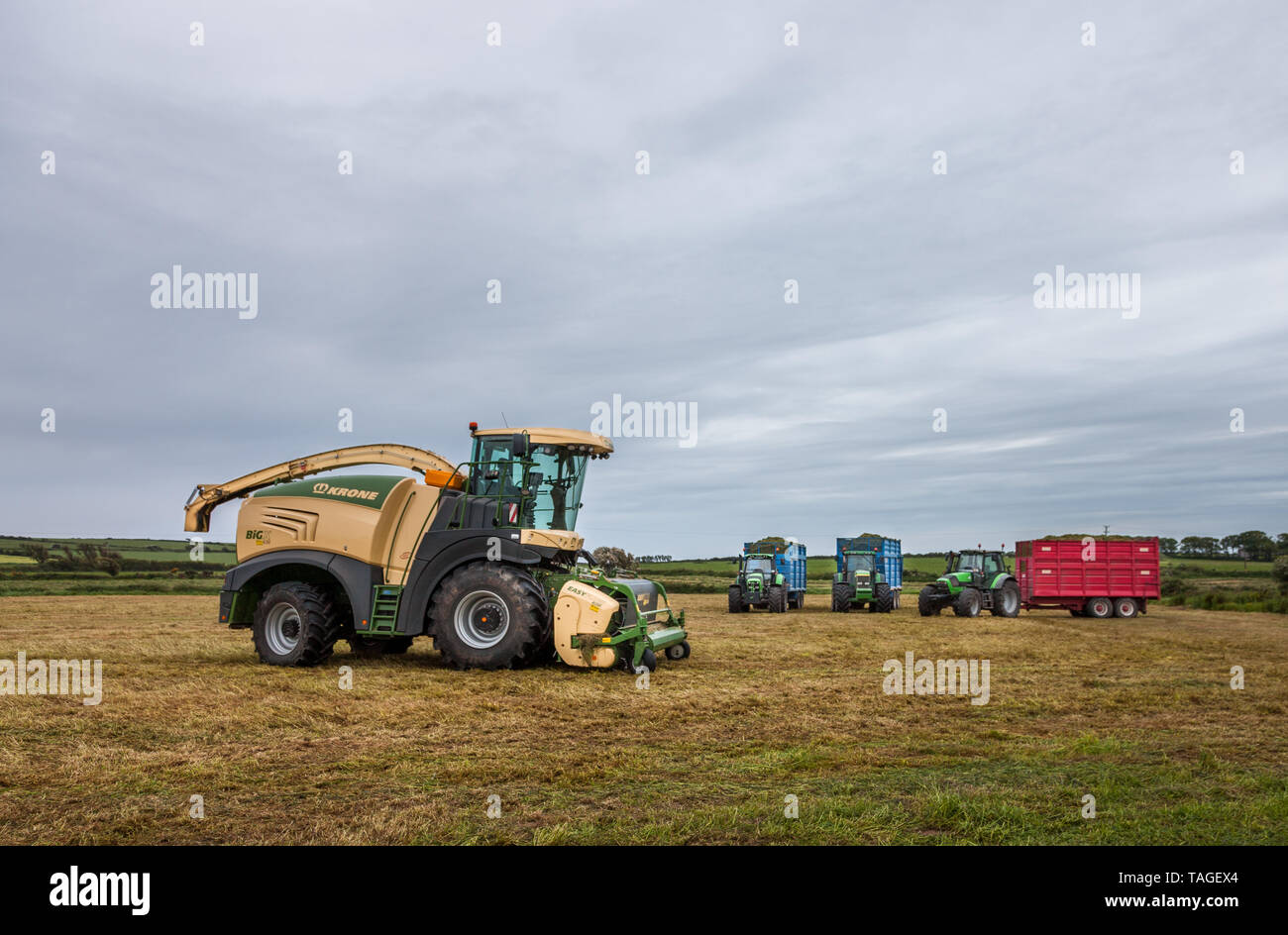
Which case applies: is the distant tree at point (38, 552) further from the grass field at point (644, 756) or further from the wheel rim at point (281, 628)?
the wheel rim at point (281, 628)

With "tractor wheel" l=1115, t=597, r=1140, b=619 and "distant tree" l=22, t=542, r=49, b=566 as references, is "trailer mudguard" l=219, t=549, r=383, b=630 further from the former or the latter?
"distant tree" l=22, t=542, r=49, b=566

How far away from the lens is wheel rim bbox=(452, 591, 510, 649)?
11547 millimetres

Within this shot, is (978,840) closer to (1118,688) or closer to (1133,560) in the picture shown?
(1118,688)

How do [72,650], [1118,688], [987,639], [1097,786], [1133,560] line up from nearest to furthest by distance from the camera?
[1097,786] < [1118,688] < [72,650] < [987,639] < [1133,560]

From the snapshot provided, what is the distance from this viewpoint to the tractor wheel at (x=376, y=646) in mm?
13680

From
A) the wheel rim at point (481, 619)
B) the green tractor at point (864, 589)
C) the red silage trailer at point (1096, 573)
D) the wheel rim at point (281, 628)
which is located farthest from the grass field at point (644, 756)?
the red silage trailer at point (1096, 573)

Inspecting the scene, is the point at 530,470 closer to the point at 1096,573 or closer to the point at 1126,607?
the point at 1096,573

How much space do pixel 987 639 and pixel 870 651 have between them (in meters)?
4.15

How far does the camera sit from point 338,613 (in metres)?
12.7

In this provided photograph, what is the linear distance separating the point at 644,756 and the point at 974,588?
22976 millimetres

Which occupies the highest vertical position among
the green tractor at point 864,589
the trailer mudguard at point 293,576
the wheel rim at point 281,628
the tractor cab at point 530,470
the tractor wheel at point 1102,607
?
the tractor cab at point 530,470

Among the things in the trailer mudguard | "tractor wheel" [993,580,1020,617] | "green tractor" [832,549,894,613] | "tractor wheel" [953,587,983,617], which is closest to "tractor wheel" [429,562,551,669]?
the trailer mudguard

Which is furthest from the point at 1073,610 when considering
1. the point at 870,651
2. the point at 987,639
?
the point at 870,651

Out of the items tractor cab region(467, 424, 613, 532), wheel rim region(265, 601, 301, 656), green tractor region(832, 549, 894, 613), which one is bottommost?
green tractor region(832, 549, 894, 613)
